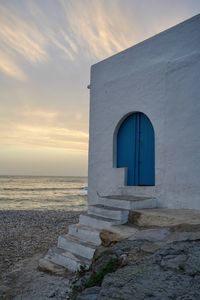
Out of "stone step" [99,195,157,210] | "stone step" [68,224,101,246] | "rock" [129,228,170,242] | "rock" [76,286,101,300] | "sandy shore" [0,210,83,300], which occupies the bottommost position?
"sandy shore" [0,210,83,300]

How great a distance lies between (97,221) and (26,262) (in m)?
2.21

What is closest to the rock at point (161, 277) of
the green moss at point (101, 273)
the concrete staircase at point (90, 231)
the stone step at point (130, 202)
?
the green moss at point (101, 273)

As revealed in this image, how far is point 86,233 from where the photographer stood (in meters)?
6.68

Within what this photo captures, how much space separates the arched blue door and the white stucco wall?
23 centimetres

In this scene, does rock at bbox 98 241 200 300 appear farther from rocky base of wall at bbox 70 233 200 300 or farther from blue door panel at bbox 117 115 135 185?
blue door panel at bbox 117 115 135 185

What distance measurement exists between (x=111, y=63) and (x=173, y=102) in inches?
94.6

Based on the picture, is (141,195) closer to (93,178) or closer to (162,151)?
(162,151)

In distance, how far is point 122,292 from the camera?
3.33m

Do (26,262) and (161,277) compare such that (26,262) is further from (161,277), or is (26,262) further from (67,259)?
(161,277)

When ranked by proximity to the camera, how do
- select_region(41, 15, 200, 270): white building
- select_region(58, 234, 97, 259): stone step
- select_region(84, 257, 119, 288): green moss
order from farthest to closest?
select_region(41, 15, 200, 270): white building, select_region(58, 234, 97, 259): stone step, select_region(84, 257, 119, 288): green moss

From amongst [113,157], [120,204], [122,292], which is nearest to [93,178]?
[113,157]

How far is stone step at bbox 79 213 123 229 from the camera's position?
21.2 feet

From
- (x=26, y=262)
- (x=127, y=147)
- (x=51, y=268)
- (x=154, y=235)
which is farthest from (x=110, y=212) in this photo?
(x=26, y=262)

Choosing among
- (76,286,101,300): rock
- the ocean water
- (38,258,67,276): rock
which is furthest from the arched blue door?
the ocean water
